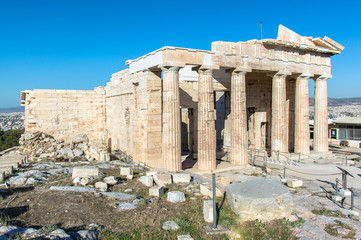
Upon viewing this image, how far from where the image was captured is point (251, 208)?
7910mm

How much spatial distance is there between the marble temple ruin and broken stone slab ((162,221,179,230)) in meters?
7.31

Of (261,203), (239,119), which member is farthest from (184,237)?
(239,119)

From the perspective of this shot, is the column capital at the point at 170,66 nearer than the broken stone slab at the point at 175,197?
No

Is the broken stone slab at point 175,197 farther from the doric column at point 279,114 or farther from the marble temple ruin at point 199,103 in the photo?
the doric column at point 279,114

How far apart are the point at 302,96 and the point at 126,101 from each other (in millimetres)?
11937

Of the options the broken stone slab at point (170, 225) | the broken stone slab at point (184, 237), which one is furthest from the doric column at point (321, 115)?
the broken stone slab at point (184, 237)

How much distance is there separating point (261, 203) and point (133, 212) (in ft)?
11.5

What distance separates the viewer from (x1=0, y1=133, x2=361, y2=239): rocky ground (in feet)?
23.1

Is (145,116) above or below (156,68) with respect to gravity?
Answer: below

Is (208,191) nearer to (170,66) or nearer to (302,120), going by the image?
(170,66)

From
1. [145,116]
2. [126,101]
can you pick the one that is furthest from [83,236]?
[126,101]

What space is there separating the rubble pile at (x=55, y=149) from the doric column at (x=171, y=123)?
16.4ft

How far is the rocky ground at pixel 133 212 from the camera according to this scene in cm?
703

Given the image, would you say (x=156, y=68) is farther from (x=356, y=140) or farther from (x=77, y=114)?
(x=356, y=140)
